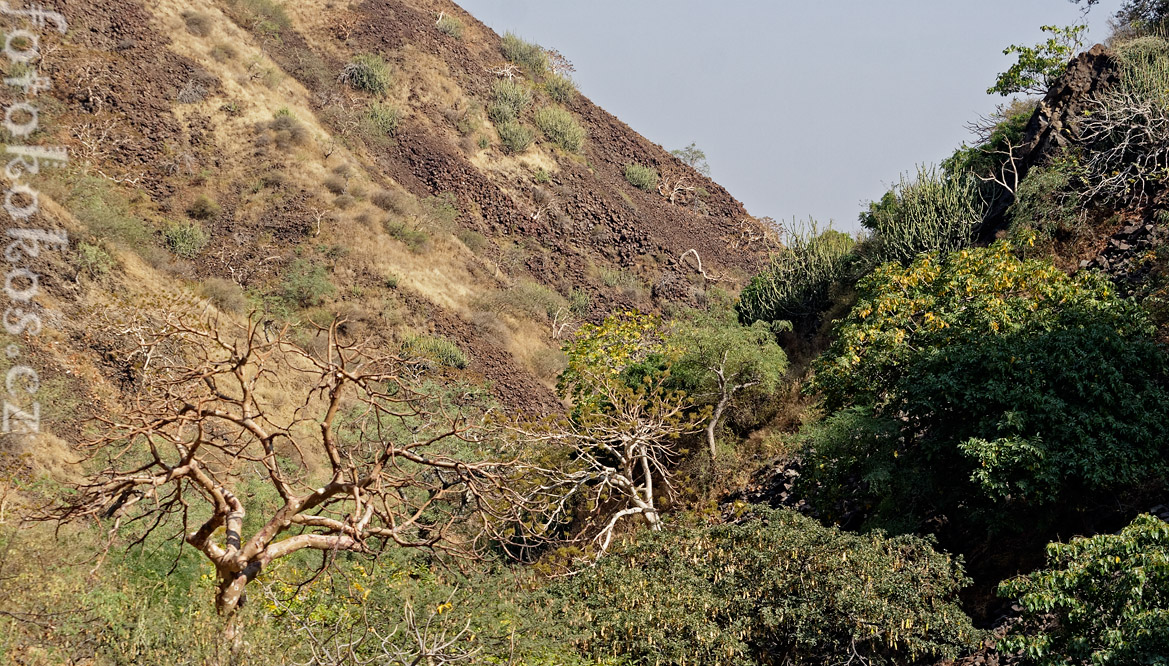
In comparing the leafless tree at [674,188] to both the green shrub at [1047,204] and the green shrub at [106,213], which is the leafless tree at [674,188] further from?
the green shrub at [1047,204]

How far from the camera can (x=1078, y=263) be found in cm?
1559

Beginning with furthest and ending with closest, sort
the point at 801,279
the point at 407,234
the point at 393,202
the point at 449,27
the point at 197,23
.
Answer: the point at 449,27, the point at 197,23, the point at 393,202, the point at 407,234, the point at 801,279

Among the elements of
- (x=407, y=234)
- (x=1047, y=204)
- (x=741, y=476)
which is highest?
(x=1047, y=204)

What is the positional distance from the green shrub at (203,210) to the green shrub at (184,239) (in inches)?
37.6

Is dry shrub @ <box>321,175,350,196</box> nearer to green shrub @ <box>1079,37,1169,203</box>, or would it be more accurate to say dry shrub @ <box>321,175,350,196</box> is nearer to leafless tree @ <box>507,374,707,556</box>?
leafless tree @ <box>507,374,707,556</box>

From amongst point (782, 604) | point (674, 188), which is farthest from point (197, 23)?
point (782, 604)

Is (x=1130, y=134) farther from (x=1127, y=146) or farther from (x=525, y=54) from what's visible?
(x=525, y=54)

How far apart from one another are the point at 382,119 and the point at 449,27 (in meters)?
9.70

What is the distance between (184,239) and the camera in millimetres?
25141

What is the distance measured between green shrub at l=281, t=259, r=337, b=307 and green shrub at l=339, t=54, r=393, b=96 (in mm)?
13349

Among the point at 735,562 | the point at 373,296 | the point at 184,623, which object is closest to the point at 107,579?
the point at 184,623

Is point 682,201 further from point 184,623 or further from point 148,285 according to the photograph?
point 184,623

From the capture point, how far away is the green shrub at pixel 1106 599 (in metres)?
6.04

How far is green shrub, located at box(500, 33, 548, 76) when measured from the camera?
44.8m
